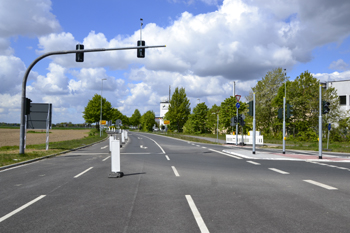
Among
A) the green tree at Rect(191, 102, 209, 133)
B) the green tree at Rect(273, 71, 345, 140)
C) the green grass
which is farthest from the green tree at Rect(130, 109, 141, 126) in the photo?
the green grass

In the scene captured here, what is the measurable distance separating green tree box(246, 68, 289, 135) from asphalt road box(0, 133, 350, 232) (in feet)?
121

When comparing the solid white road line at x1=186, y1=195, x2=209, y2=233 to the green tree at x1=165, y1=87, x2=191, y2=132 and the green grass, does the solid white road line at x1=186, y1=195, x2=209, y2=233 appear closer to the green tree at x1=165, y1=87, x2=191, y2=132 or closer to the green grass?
the green grass

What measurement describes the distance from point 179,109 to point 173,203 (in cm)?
6801

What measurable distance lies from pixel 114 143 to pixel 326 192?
631cm

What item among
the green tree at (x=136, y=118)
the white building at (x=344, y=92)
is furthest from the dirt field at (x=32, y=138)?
the green tree at (x=136, y=118)

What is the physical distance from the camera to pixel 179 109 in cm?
7350

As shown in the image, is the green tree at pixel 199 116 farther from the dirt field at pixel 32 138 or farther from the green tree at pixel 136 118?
the green tree at pixel 136 118

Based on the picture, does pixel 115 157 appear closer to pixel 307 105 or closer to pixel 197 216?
pixel 197 216

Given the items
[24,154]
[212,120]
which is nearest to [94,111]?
[212,120]

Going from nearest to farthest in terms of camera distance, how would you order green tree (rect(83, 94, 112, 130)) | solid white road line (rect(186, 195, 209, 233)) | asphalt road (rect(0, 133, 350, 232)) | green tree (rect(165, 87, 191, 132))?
solid white road line (rect(186, 195, 209, 233)) < asphalt road (rect(0, 133, 350, 232)) < green tree (rect(83, 94, 112, 130)) < green tree (rect(165, 87, 191, 132))

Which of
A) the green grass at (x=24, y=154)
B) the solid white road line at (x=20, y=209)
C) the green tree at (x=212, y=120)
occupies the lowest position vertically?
the green grass at (x=24, y=154)

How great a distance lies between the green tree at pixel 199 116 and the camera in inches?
2498

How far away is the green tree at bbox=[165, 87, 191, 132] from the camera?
73.9 meters

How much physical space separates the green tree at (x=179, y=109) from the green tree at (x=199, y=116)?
33.1ft
